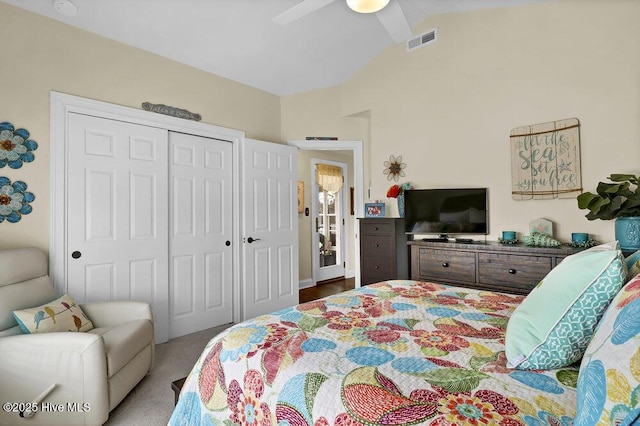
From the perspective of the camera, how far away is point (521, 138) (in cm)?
312

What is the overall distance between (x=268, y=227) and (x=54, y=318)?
2.25 m

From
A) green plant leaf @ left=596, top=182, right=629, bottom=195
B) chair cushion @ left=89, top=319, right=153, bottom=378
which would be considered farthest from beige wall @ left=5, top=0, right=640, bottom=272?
chair cushion @ left=89, top=319, right=153, bottom=378

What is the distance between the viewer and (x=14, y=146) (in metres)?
2.47

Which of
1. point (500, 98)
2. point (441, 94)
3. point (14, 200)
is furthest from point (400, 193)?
point (14, 200)

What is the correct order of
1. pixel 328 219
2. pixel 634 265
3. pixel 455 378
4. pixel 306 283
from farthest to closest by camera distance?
1. pixel 328 219
2. pixel 306 283
3. pixel 634 265
4. pixel 455 378

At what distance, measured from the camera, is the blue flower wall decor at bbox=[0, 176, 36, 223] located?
2.42 metres

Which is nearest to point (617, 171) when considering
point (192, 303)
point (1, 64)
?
point (192, 303)

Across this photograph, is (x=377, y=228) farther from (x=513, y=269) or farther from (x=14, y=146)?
(x=14, y=146)

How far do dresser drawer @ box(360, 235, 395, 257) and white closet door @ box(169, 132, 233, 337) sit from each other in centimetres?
154

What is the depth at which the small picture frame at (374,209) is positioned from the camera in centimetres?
401

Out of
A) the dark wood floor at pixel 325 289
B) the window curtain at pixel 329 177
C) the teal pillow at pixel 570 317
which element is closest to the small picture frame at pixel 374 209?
the dark wood floor at pixel 325 289

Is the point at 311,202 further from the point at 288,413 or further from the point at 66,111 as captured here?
the point at 288,413

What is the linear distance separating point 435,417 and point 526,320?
0.48m

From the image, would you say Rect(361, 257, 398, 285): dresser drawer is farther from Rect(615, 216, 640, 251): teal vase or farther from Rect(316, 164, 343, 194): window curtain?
Rect(316, 164, 343, 194): window curtain
